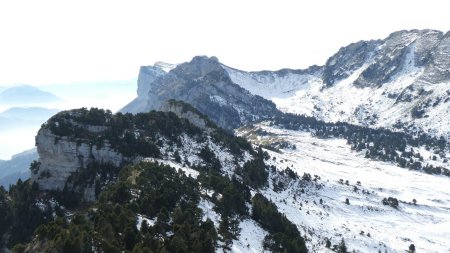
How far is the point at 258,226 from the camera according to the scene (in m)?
116

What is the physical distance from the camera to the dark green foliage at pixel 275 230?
105 metres

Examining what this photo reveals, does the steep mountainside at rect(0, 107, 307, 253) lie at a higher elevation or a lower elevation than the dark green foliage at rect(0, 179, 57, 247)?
higher

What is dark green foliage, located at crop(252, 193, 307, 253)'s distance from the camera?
105 metres

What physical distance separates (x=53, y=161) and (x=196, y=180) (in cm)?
4015

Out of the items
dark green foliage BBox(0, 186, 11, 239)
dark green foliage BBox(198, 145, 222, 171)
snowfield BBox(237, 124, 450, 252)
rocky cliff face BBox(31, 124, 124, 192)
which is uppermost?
rocky cliff face BBox(31, 124, 124, 192)

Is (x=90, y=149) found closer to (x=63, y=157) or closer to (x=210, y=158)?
(x=63, y=157)

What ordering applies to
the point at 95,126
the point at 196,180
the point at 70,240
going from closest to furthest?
the point at 70,240
the point at 196,180
the point at 95,126

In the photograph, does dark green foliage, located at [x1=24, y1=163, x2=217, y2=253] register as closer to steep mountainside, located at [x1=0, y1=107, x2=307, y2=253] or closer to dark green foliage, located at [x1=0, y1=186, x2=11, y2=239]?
steep mountainside, located at [x1=0, y1=107, x2=307, y2=253]

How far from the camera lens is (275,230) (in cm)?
11956

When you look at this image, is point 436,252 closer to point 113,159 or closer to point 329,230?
point 329,230

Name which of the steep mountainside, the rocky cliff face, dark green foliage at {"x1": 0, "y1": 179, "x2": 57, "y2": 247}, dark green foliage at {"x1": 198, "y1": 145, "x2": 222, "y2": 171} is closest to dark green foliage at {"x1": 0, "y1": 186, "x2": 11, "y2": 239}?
dark green foliage at {"x1": 0, "y1": 179, "x2": 57, "y2": 247}

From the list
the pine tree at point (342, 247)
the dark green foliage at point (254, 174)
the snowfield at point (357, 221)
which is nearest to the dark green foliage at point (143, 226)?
the snowfield at point (357, 221)

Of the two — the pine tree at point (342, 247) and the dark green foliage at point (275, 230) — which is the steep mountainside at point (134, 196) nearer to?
the dark green foliage at point (275, 230)

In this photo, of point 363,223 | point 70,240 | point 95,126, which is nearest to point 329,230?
point 363,223
